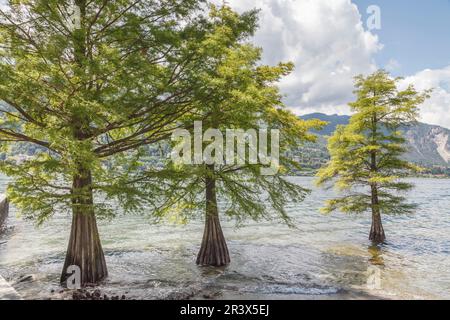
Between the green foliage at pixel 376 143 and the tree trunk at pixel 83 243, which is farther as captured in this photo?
the green foliage at pixel 376 143

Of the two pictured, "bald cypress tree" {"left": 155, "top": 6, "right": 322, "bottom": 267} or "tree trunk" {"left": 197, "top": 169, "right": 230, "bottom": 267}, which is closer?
"bald cypress tree" {"left": 155, "top": 6, "right": 322, "bottom": 267}

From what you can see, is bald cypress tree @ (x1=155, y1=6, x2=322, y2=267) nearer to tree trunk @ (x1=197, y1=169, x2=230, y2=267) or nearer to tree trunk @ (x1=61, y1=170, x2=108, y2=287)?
tree trunk @ (x1=197, y1=169, x2=230, y2=267)

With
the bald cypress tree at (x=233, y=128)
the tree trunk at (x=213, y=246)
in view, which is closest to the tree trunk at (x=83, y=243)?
the bald cypress tree at (x=233, y=128)

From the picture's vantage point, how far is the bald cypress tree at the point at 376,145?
20.8 m

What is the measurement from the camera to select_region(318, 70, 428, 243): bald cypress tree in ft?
68.1

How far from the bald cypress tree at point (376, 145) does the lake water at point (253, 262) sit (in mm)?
3361

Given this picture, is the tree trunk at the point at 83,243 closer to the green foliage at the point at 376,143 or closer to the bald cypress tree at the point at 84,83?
the bald cypress tree at the point at 84,83

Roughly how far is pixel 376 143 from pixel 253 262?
1212 cm

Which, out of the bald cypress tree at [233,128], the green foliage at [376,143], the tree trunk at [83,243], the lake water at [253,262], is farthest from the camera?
the green foliage at [376,143]

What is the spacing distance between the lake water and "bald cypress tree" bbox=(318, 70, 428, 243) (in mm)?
3361

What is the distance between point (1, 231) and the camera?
81.6 ft

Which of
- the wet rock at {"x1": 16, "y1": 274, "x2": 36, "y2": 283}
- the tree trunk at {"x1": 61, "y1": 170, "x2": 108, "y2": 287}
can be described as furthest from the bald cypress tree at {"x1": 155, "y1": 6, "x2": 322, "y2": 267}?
the wet rock at {"x1": 16, "y1": 274, "x2": 36, "y2": 283}

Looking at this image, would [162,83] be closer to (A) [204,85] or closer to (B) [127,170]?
(A) [204,85]

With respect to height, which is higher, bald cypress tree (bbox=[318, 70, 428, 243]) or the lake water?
bald cypress tree (bbox=[318, 70, 428, 243])
